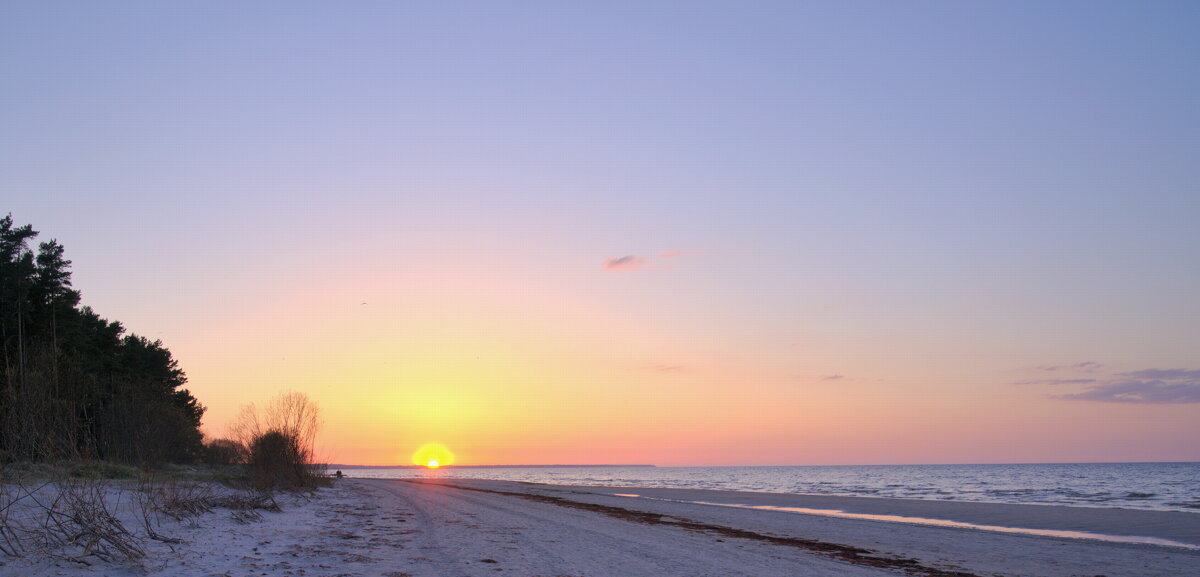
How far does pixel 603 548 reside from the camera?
639 inches

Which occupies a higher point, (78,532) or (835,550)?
(78,532)

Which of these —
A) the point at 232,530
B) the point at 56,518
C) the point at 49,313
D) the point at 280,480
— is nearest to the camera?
the point at 56,518

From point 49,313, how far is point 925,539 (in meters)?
39.6

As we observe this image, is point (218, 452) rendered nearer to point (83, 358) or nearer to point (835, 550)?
point (83, 358)

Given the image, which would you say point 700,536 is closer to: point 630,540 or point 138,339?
point 630,540

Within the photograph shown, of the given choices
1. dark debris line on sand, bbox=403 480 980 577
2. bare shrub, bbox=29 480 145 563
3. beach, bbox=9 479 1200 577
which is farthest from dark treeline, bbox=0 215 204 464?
dark debris line on sand, bbox=403 480 980 577

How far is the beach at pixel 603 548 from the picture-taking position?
38.8 feet

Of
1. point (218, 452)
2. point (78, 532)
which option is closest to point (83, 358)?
point (218, 452)

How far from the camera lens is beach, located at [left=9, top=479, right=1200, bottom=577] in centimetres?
1181

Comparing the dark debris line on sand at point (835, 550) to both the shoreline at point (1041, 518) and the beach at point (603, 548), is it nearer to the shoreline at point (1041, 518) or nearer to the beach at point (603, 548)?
the beach at point (603, 548)

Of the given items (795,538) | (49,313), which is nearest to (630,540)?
(795,538)

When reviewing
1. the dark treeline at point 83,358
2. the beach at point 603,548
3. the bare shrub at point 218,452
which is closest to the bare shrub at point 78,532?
the beach at point 603,548

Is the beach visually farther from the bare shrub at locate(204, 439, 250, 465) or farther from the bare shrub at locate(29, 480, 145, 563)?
the bare shrub at locate(204, 439, 250, 465)

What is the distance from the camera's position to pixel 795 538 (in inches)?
837
